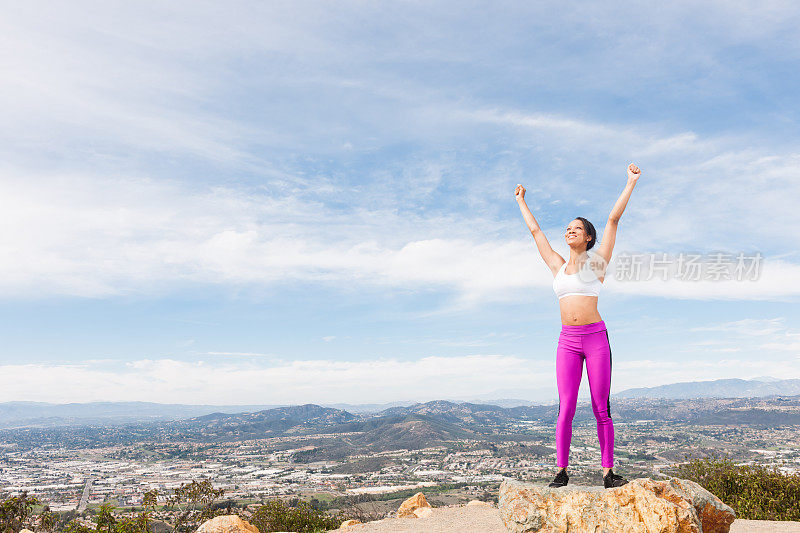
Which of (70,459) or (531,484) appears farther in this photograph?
(70,459)

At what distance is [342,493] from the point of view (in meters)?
75.3

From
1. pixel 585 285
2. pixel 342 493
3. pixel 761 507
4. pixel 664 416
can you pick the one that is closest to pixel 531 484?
pixel 585 285

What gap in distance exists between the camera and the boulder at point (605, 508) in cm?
602

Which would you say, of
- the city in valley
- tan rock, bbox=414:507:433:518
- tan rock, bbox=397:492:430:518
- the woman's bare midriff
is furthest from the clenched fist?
the city in valley

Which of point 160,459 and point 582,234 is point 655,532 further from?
point 160,459

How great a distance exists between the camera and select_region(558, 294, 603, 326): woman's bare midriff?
21.6 ft

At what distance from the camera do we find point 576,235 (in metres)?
6.86

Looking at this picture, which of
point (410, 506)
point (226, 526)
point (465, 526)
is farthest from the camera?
point (410, 506)

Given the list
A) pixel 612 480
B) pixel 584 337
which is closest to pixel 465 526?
pixel 612 480

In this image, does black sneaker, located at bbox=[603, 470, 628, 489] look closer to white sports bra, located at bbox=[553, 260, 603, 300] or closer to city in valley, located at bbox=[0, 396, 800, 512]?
white sports bra, located at bbox=[553, 260, 603, 300]

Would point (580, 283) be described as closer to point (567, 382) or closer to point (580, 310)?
point (580, 310)

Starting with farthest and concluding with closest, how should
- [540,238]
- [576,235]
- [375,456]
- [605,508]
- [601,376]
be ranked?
[375,456] < [540,238] < [576,235] < [601,376] < [605,508]

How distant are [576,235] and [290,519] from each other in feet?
42.3

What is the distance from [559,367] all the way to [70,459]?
192m
